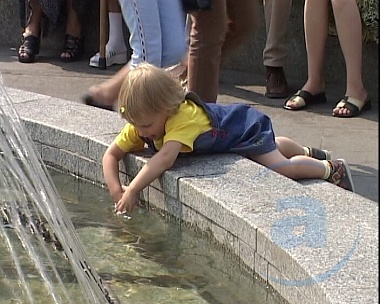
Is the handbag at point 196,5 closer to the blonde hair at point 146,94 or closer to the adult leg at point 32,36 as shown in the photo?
the blonde hair at point 146,94

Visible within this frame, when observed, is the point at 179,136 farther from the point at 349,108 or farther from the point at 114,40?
the point at 114,40

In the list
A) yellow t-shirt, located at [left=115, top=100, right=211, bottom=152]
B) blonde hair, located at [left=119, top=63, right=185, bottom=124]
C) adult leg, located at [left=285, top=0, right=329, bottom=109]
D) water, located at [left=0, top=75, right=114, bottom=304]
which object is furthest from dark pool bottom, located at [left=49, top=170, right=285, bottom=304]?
adult leg, located at [left=285, top=0, right=329, bottom=109]

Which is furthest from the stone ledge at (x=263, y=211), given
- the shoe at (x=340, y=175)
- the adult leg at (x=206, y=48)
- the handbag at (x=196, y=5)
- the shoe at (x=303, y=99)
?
the shoe at (x=303, y=99)

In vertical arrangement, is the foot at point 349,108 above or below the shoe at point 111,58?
above

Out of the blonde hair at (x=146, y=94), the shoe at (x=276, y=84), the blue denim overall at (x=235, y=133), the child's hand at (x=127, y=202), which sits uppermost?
the blonde hair at (x=146, y=94)

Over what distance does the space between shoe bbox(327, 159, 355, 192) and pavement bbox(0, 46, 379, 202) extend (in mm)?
113

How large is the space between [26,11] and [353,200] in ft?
13.6

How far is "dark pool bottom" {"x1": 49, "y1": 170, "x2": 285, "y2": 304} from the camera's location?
297 cm

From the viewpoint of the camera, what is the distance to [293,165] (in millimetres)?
3740

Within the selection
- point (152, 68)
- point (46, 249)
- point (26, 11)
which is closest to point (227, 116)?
point (152, 68)

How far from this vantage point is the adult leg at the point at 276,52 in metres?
5.77

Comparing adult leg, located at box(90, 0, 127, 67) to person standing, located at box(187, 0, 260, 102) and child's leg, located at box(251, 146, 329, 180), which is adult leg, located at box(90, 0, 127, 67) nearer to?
person standing, located at box(187, 0, 260, 102)

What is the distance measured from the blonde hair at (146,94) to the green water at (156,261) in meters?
0.41

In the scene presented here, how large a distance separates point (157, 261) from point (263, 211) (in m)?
0.42
